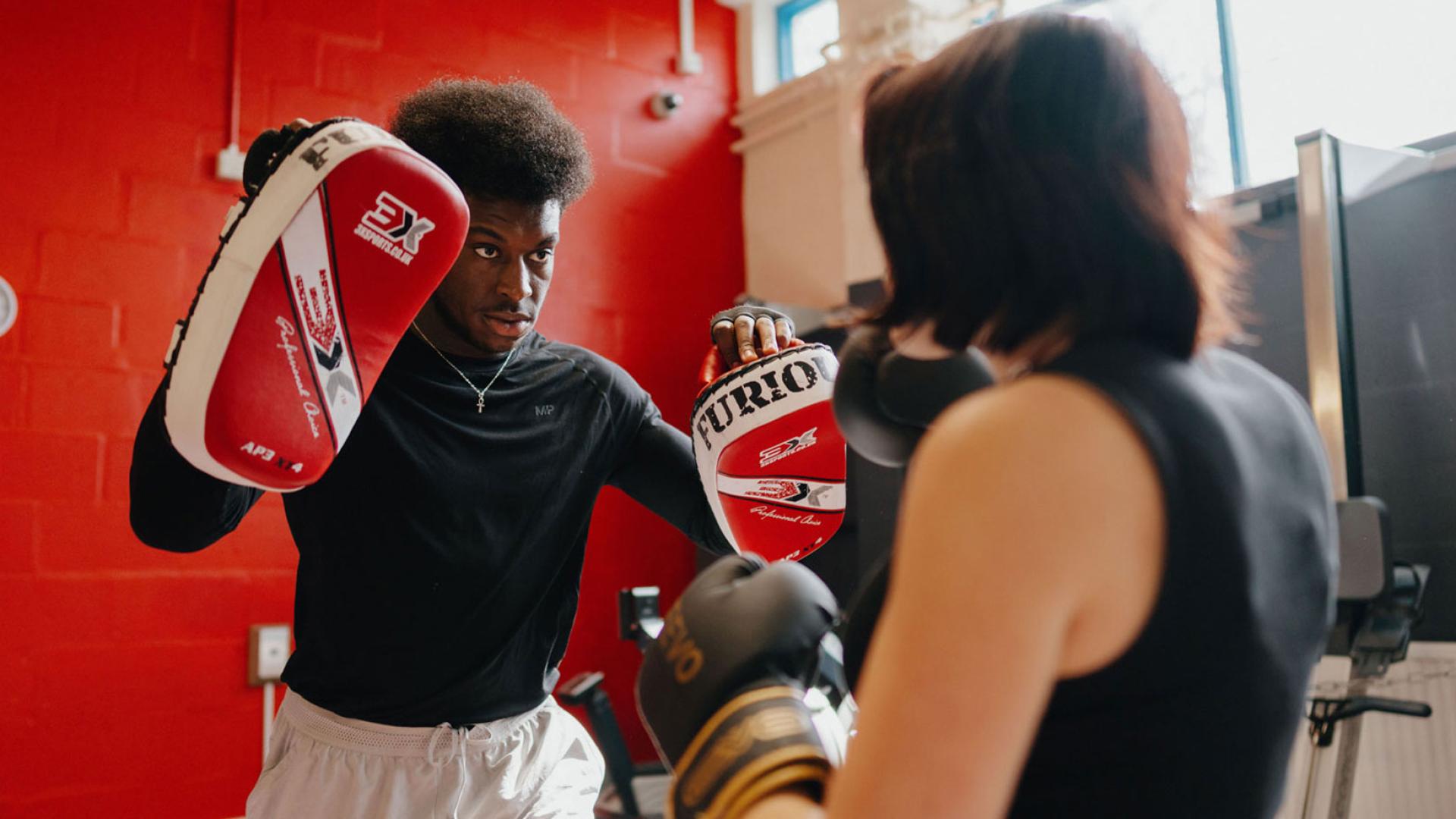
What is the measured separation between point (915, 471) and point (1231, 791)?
0.27m

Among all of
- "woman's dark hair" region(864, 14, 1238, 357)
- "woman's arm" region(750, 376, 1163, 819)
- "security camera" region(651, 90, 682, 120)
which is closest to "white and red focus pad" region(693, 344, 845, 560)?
"woman's dark hair" region(864, 14, 1238, 357)

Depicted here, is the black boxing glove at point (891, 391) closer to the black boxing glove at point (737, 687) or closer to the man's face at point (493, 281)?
the black boxing glove at point (737, 687)

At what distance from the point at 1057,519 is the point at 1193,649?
0.12 meters

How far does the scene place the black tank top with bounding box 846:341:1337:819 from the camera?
1.96ft

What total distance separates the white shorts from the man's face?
0.55 meters

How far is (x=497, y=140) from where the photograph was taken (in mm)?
1636

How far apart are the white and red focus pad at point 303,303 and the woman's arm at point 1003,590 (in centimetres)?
70

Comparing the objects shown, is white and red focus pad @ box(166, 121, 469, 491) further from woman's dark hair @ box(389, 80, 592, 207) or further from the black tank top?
the black tank top

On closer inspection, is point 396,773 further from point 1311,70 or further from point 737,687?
point 1311,70

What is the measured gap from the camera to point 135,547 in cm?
284

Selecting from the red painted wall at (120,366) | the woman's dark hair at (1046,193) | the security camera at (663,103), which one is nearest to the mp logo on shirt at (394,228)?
the woman's dark hair at (1046,193)

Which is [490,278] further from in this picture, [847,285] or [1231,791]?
[847,285]

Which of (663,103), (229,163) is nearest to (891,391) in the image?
(229,163)

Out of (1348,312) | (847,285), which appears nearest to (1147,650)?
(1348,312)
